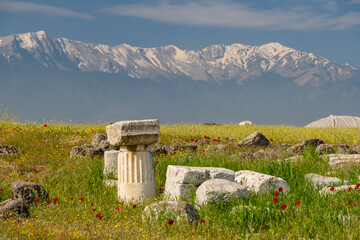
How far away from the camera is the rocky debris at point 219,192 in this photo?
27.5 feet

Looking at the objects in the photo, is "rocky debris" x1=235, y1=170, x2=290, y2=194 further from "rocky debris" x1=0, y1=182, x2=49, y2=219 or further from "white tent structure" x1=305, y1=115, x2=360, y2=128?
"white tent structure" x1=305, y1=115, x2=360, y2=128

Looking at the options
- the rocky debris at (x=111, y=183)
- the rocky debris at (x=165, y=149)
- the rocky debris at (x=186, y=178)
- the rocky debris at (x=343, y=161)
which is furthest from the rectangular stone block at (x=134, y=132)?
the rocky debris at (x=343, y=161)

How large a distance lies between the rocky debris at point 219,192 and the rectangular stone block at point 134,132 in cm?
177

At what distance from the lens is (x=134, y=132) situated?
9578 millimetres

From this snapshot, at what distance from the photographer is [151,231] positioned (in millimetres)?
7121

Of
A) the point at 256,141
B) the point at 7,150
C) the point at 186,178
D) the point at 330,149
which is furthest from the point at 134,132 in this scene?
the point at 256,141

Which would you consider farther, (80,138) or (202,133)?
(202,133)

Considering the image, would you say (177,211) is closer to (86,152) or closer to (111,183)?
(111,183)

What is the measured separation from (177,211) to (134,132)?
8.29 feet

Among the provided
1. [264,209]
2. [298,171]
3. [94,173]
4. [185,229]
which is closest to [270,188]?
[298,171]

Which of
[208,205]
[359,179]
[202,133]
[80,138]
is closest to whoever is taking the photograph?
[208,205]

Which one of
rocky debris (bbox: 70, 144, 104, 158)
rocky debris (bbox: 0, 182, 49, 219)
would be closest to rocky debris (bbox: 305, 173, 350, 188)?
rocky debris (bbox: 0, 182, 49, 219)

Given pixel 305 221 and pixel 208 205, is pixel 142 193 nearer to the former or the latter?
pixel 208 205

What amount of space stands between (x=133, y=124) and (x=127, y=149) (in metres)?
0.63
